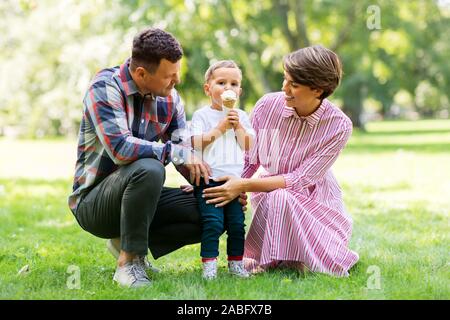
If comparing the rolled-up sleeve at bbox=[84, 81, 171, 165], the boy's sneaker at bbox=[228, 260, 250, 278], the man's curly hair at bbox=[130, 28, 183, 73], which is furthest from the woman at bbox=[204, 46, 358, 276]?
the man's curly hair at bbox=[130, 28, 183, 73]

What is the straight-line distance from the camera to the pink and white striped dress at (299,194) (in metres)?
3.83

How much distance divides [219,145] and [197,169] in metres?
0.22

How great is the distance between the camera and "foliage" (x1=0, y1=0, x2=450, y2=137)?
17281 millimetres

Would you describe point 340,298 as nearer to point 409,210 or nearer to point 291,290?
point 291,290

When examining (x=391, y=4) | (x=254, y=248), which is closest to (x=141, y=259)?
(x=254, y=248)

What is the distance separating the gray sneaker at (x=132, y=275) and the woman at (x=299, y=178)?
0.57 metres

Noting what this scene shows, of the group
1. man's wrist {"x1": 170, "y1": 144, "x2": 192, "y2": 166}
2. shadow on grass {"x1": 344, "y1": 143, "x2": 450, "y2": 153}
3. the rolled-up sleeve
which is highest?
the rolled-up sleeve

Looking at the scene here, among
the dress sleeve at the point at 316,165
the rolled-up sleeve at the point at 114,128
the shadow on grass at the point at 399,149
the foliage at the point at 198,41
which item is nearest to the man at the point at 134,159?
the rolled-up sleeve at the point at 114,128

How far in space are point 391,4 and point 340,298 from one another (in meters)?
19.3

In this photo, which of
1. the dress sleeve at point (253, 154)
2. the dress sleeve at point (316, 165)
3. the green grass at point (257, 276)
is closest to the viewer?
the green grass at point (257, 276)

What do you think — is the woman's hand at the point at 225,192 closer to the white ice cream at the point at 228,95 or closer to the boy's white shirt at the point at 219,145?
the boy's white shirt at the point at 219,145

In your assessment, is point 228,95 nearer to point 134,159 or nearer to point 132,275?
point 134,159

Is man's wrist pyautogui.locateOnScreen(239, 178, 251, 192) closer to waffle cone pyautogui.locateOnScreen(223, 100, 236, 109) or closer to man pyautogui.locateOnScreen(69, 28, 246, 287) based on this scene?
man pyautogui.locateOnScreen(69, 28, 246, 287)
